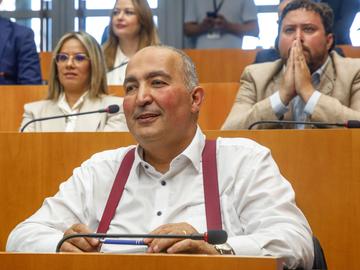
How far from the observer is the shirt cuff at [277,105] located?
12.8 ft

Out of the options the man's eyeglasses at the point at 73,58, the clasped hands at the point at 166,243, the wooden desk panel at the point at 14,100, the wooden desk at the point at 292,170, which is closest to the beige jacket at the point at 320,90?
the wooden desk at the point at 292,170

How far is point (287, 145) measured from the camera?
3273 mm

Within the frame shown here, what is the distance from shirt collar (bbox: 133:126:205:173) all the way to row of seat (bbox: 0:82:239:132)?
73.8 inches

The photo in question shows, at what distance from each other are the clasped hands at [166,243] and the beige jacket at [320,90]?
1.46 metres

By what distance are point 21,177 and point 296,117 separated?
4.08 ft

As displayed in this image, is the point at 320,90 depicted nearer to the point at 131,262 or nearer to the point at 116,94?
the point at 116,94

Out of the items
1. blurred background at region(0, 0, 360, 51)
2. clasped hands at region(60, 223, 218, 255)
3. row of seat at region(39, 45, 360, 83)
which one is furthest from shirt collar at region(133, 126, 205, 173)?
blurred background at region(0, 0, 360, 51)

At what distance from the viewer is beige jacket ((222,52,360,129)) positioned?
3.81m

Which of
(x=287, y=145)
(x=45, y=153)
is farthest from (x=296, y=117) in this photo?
(x=45, y=153)

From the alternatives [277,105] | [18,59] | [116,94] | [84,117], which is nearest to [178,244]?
[277,105]

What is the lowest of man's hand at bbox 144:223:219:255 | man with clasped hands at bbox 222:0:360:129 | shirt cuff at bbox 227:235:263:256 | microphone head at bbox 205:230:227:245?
shirt cuff at bbox 227:235:263:256

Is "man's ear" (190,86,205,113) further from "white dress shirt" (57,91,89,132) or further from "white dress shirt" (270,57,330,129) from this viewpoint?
"white dress shirt" (57,91,89,132)

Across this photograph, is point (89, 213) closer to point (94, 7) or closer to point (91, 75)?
→ point (91, 75)

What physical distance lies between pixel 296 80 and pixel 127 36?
1.61m
